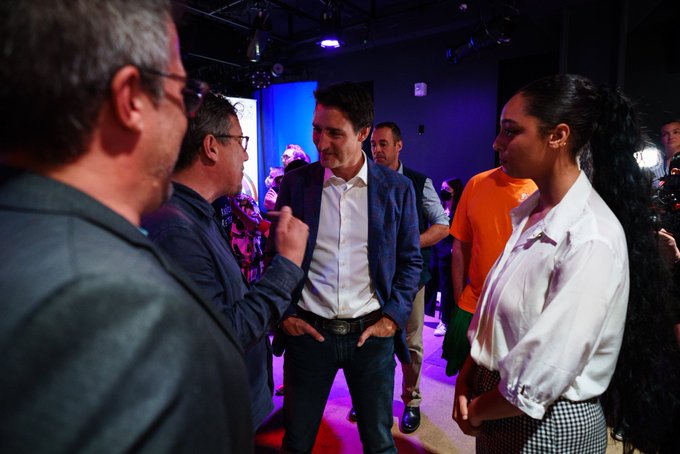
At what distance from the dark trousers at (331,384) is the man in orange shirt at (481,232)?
555 mm

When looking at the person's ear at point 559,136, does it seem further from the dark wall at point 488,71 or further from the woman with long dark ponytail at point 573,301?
the dark wall at point 488,71

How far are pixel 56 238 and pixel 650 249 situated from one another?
148 cm

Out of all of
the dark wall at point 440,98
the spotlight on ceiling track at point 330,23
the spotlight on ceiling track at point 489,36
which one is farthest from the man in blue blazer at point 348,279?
the dark wall at point 440,98

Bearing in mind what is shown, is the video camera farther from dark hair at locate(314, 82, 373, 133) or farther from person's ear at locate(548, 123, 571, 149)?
dark hair at locate(314, 82, 373, 133)

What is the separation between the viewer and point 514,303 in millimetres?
1122

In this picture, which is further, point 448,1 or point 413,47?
point 413,47

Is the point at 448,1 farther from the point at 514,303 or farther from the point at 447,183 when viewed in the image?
the point at 514,303

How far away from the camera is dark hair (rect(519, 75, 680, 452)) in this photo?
120 cm

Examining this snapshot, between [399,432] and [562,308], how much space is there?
200cm

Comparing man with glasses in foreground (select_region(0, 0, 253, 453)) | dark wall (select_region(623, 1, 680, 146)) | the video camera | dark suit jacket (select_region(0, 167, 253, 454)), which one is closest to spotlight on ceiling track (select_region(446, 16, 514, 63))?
dark wall (select_region(623, 1, 680, 146))

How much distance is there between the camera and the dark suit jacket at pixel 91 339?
367 mm

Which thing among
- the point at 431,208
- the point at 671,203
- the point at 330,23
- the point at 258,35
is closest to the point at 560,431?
the point at 671,203

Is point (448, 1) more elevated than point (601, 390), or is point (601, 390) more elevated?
point (448, 1)

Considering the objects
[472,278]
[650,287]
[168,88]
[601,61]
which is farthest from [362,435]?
[601,61]
